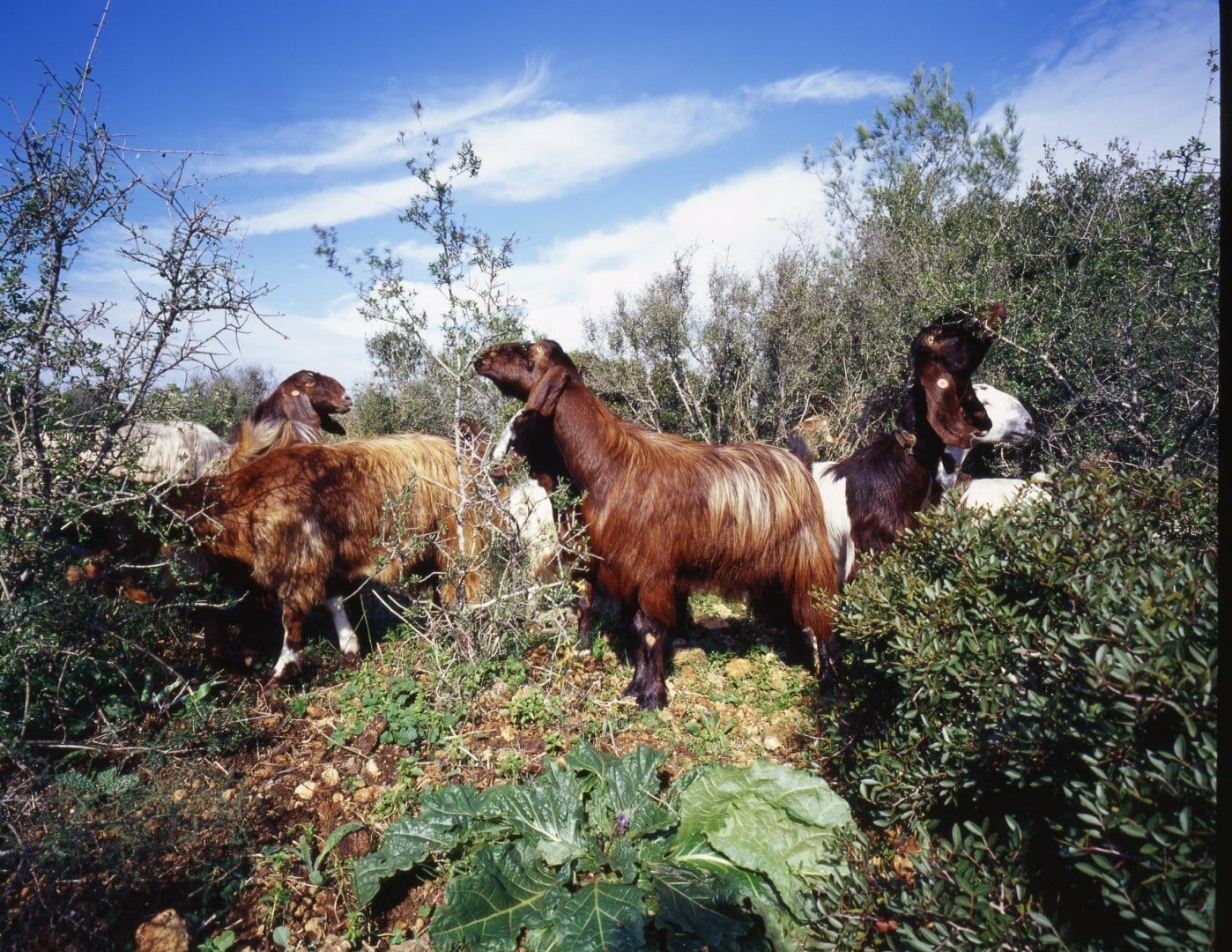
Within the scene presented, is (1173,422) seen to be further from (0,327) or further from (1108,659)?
(0,327)

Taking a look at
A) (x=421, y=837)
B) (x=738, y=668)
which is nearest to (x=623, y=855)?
(x=421, y=837)

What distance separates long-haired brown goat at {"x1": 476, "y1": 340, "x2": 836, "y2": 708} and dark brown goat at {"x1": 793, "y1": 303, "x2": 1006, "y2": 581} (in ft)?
1.20

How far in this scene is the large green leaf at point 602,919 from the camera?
84.9 inches

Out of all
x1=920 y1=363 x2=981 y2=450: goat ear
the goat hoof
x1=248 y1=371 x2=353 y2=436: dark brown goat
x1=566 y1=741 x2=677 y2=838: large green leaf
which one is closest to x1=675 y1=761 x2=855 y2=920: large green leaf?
x1=566 y1=741 x2=677 y2=838: large green leaf

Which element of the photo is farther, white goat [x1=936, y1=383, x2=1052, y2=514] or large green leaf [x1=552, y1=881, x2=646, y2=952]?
white goat [x1=936, y1=383, x2=1052, y2=514]

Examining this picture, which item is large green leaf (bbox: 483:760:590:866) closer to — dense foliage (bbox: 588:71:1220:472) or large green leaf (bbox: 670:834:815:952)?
large green leaf (bbox: 670:834:815:952)

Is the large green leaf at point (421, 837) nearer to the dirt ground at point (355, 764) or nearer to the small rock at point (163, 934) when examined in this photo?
the dirt ground at point (355, 764)

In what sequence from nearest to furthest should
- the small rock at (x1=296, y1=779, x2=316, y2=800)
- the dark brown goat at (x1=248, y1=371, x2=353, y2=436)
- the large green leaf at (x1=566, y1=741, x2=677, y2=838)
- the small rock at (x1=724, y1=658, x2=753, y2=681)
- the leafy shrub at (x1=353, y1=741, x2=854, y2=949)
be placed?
the leafy shrub at (x1=353, y1=741, x2=854, y2=949) < the large green leaf at (x1=566, y1=741, x2=677, y2=838) < the small rock at (x1=296, y1=779, x2=316, y2=800) < the small rock at (x1=724, y1=658, x2=753, y2=681) < the dark brown goat at (x1=248, y1=371, x2=353, y2=436)

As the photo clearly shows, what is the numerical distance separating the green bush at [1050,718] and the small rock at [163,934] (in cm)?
221

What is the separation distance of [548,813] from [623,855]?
1.13ft

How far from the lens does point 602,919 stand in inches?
88.2

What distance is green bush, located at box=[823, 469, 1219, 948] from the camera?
136 centimetres

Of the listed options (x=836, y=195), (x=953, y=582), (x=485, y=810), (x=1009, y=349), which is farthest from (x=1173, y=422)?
(x=836, y=195)

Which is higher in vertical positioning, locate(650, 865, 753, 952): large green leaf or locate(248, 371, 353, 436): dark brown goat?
locate(248, 371, 353, 436): dark brown goat
